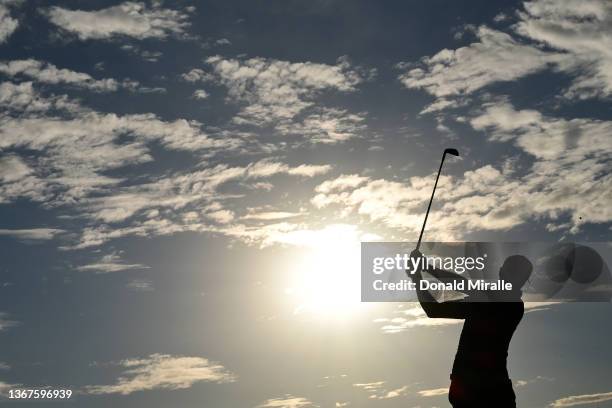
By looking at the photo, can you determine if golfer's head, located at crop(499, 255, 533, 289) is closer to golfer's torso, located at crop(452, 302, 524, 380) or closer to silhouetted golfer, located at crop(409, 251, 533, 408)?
silhouetted golfer, located at crop(409, 251, 533, 408)

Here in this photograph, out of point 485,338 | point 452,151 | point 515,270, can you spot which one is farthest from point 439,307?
point 452,151

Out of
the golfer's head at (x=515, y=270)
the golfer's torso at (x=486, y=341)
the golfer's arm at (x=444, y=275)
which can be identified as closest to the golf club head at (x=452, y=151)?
the golfer's arm at (x=444, y=275)

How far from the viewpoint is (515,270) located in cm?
1020

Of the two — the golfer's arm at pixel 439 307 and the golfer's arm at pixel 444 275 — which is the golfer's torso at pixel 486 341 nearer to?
the golfer's arm at pixel 439 307

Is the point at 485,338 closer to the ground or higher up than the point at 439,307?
closer to the ground

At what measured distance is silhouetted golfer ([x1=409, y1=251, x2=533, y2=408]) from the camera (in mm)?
9797

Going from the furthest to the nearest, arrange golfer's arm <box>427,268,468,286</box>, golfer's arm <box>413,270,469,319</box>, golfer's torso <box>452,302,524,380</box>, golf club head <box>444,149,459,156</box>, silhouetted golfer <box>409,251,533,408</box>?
golf club head <box>444,149,459,156</box>, golfer's arm <box>427,268,468,286</box>, golfer's arm <box>413,270,469,319</box>, golfer's torso <box>452,302,524,380</box>, silhouetted golfer <box>409,251,533,408</box>

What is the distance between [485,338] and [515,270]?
1.03 m

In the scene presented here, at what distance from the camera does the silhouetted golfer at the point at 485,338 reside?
980 cm

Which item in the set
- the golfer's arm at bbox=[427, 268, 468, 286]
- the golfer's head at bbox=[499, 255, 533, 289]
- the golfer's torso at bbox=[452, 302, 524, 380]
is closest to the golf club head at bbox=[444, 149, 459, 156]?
the golfer's arm at bbox=[427, 268, 468, 286]

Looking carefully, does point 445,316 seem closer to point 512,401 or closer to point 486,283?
point 486,283

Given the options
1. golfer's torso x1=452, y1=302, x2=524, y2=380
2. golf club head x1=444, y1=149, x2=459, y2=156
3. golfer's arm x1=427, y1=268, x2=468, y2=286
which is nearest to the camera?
golfer's torso x1=452, y1=302, x2=524, y2=380

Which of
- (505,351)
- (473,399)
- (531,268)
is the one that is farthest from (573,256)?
(473,399)

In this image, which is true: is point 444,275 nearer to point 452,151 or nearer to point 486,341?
Result: point 486,341
